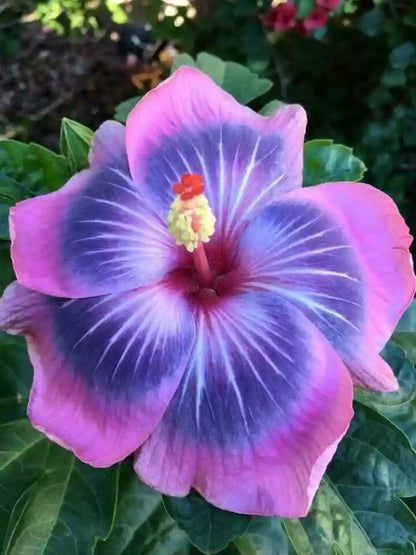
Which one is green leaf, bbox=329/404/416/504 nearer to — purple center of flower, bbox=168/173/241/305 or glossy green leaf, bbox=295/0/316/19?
purple center of flower, bbox=168/173/241/305

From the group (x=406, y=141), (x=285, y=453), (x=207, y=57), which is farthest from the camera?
(x=406, y=141)

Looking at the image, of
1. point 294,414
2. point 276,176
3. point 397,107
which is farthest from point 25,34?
point 294,414

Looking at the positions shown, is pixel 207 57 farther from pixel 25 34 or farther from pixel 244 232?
pixel 25 34

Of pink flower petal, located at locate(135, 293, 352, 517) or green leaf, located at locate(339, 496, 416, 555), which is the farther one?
green leaf, located at locate(339, 496, 416, 555)

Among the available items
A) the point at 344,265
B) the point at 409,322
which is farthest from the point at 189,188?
the point at 409,322

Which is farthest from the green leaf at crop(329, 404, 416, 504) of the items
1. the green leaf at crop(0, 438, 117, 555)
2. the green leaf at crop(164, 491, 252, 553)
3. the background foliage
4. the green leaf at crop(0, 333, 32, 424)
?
the green leaf at crop(0, 333, 32, 424)

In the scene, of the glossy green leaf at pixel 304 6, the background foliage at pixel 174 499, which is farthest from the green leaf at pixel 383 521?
the glossy green leaf at pixel 304 6

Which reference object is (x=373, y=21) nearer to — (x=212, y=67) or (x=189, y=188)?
(x=212, y=67)
